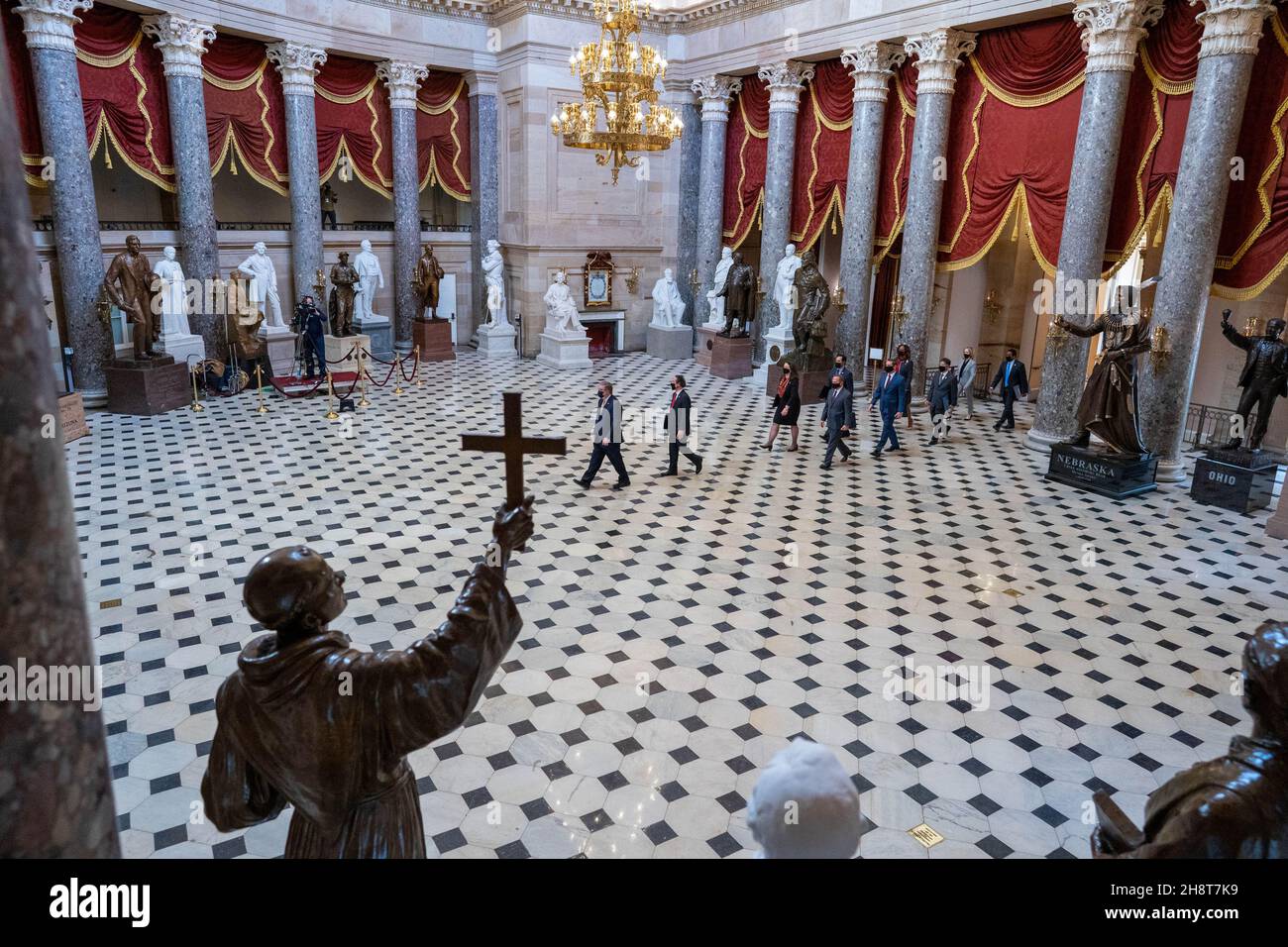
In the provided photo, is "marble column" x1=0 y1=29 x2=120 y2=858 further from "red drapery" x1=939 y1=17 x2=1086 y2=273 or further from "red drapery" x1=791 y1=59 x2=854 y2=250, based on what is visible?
"red drapery" x1=791 y1=59 x2=854 y2=250

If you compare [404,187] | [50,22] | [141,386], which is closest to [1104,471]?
[141,386]

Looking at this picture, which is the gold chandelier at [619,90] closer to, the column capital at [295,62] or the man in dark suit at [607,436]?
the man in dark suit at [607,436]

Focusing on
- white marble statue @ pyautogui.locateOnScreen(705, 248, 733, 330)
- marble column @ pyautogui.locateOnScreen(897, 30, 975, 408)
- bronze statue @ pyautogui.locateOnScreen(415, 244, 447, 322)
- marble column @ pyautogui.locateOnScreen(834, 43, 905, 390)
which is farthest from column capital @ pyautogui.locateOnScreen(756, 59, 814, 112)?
bronze statue @ pyautogui.locateOnScreen(415, 244, 447, 322)

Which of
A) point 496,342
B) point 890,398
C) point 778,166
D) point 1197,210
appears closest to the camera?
point 1197,210

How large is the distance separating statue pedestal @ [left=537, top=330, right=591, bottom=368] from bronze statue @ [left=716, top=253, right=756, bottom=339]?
11.4 feet

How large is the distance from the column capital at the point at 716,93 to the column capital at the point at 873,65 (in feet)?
14.9

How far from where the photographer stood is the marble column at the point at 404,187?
20.6 metres

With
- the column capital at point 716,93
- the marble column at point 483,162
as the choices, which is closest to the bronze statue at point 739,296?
the column capital at point 716,93

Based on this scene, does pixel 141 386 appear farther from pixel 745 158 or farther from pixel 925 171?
pixel 925 171

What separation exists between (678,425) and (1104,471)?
235 inches

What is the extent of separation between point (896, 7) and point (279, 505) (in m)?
13.7

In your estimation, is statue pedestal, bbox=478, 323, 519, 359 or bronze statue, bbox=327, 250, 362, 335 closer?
bronze statue, bbox=327, 250, 362, 335

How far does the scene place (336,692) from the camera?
221 centimetres

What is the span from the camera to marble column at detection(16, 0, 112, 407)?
13.8 meters
